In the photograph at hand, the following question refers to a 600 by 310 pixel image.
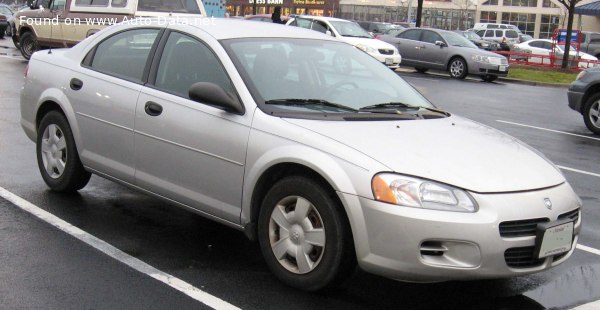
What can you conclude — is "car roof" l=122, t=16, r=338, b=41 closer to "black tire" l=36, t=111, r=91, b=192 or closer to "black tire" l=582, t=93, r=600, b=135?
"black tire" l=36, t=111, r=91, b=192

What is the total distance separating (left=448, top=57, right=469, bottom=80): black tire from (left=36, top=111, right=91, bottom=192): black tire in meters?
18.0

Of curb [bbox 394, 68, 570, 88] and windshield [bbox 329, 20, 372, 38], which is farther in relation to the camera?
curb [bbox 394, 68, 570, 88]

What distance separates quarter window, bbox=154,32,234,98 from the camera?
16.2 feet

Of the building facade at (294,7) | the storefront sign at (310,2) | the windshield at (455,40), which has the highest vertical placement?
the storefront sign at (310,2)

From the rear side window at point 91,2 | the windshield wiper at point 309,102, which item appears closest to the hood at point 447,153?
the windshield wiper at point 309,102

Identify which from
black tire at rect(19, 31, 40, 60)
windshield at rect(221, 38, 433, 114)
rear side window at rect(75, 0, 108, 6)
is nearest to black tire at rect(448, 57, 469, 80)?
rear side window at rect(75, 0, 108, 6)

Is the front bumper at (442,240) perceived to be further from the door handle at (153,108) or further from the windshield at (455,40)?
the windshield at (455,40)

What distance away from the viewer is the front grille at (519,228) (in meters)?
3.89

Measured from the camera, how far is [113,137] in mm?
5418

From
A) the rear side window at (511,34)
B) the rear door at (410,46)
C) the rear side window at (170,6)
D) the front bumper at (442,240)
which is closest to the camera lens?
the front bumper at (442,240)

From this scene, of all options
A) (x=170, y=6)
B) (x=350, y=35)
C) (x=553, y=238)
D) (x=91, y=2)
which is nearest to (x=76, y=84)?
(x=553, y=238)

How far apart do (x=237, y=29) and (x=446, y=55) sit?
731 inches

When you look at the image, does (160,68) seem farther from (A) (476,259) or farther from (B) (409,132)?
(A) (476,259)

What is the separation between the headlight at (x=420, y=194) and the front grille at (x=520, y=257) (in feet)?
1.06
